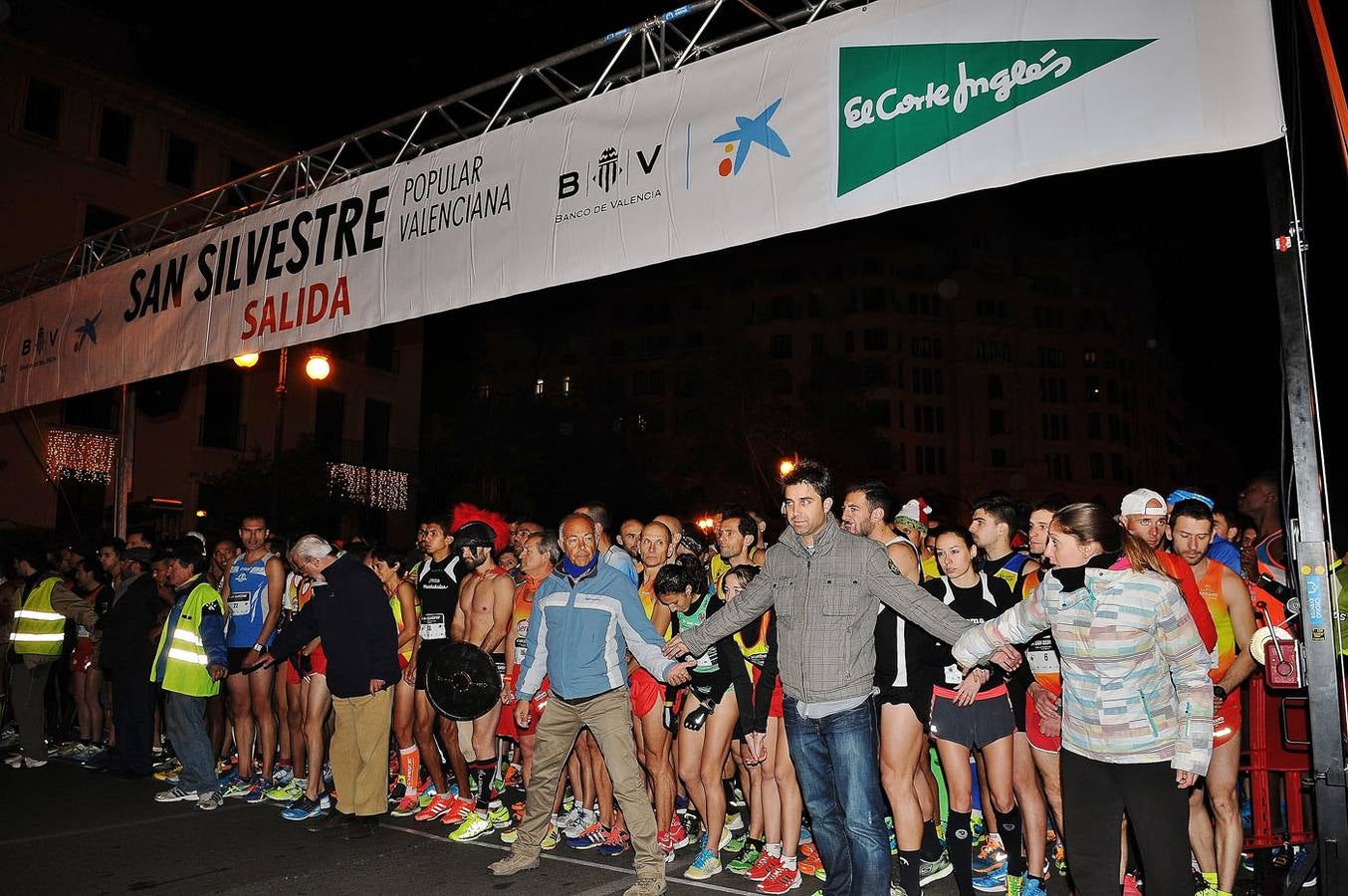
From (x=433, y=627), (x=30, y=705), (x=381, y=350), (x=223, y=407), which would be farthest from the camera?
(x=381, y=350)

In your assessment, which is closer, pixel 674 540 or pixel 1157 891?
pixel 1157 891

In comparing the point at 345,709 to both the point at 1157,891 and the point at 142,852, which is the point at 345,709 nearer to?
the point at 142,852

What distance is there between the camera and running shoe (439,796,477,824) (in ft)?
24.0

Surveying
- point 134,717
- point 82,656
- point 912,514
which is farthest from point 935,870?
point 82,656

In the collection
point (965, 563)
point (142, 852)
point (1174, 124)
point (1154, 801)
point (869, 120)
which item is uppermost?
point (869, 120)

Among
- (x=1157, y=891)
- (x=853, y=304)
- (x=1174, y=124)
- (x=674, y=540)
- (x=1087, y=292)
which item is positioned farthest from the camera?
(x=1087, y=292)

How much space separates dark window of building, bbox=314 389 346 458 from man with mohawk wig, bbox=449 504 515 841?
25042 millimetres

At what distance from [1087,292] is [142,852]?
89896mm

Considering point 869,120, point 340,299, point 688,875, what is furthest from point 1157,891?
point 340,299

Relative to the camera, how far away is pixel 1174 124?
493 centimetres

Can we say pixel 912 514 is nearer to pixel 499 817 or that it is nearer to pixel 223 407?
pixel 499 817

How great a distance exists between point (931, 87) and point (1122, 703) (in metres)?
3.66

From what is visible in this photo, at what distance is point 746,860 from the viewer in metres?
6.26

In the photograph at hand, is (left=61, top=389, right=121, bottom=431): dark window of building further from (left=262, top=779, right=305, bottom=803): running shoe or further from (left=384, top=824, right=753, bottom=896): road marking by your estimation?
(left=384, top=824, right=753, bottom=896): road marking
